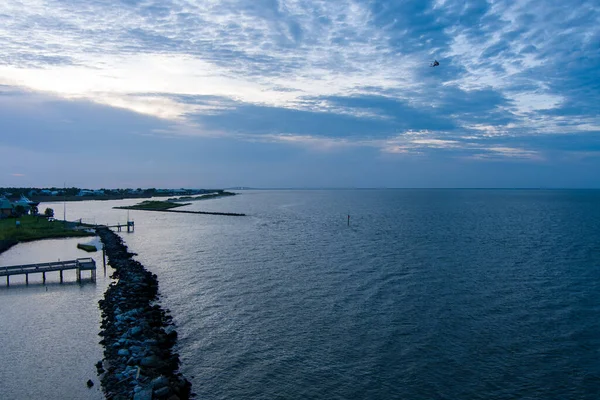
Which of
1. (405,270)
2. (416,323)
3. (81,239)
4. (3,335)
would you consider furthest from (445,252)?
(81,239)

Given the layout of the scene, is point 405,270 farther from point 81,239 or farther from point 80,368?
point 81,239

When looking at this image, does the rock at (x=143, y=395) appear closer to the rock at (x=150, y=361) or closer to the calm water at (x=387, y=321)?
the calm water at (x=387, y=321)

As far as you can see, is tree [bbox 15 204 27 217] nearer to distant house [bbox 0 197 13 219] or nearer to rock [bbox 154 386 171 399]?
distant house [bbox 0 197 13 219]

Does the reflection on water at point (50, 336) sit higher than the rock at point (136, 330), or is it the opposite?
the rock at point (136, 330)

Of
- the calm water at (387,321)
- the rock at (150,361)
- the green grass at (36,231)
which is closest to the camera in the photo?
the calm water at (387,321)

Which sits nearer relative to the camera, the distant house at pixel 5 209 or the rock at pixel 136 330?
the rock at pixel 136 330

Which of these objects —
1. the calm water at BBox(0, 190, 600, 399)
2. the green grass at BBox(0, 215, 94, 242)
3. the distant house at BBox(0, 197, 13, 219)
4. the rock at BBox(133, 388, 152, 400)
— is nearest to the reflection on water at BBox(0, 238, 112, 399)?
the rock at BBox(133, 388, 152, 400)

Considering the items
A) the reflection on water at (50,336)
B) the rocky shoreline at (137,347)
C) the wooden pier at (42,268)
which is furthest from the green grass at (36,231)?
the rocky shoreline at (137,347)
